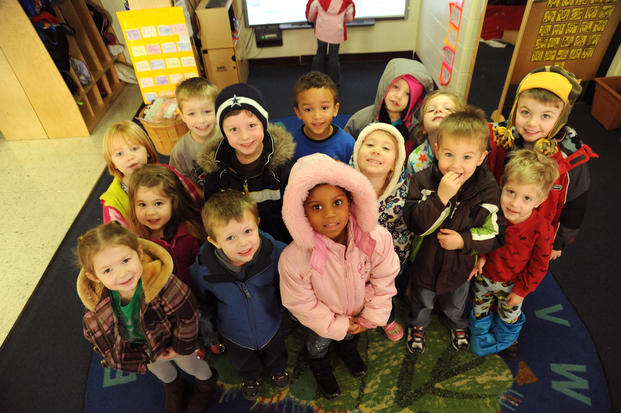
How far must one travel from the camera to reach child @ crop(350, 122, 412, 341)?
168 centimetres

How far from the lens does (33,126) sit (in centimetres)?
396

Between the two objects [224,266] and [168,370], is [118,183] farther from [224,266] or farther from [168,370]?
[168,370]

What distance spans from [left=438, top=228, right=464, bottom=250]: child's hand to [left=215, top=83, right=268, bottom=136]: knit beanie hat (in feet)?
3.23

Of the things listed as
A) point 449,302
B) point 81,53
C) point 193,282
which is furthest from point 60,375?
point 81,53

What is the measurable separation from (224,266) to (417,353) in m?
1.22

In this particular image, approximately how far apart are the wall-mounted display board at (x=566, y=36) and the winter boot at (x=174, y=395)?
11.7 ft

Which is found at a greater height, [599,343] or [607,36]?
[607,36]

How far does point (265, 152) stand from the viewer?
1.83 metres

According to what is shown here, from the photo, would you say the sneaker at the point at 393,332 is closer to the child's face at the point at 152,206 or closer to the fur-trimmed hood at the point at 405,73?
the fur-trimmed hood at the point at 405,73

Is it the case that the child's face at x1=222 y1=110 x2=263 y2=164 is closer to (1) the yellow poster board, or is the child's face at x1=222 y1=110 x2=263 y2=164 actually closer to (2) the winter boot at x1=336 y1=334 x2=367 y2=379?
(2) the winter boot at x1=336 y1=334 x2=367 y2=379

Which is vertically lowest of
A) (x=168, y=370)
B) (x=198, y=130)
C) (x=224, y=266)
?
(x=168, y=370)

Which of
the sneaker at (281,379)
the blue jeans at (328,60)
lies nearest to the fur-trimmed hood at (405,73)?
the sneaker at (281,379)

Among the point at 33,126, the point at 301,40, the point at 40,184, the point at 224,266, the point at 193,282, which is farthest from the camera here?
the point at 301,40

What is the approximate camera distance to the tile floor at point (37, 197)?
8.73 feet
